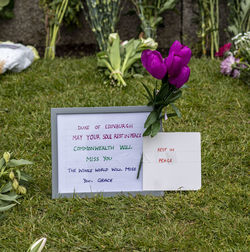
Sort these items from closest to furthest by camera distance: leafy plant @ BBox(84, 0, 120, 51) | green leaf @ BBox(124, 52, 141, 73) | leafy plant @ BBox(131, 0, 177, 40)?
1. green leaf @ BBox(124, 52, 141, 73)
2. leafy plant @ BBox(84, 0, 120, 51)
3. leafy plant @ BBox(131, 0, 177, 40)

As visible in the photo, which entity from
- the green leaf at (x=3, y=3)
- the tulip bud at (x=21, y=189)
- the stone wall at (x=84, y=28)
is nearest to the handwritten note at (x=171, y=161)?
the tulip bud at (x=21, y=189)

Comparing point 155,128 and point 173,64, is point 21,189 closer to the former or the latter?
point 155,128

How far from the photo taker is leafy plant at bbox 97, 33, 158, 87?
2.47 meters

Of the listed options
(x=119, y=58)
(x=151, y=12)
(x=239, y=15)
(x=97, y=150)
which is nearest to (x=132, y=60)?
(x=119, y=58)

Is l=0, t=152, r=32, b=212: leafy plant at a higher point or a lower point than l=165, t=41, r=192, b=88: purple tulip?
lower

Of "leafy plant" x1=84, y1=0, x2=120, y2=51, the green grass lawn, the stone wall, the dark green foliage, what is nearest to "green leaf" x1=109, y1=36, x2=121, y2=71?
the green grass lawn

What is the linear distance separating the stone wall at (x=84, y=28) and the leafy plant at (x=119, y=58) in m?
0.85

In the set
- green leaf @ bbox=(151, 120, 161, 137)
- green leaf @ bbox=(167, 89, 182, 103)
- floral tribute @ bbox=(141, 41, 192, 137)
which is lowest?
green leaf @ bbox=(151, 120, 161, 137)

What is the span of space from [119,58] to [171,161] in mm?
1208

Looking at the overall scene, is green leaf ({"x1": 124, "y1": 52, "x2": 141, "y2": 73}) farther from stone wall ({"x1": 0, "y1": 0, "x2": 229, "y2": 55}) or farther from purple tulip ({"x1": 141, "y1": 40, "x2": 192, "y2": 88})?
purple tulip ({"x1": 141, "y1": 40, "x2": 192, "y2": 88})

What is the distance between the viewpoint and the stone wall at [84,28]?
11.5ft

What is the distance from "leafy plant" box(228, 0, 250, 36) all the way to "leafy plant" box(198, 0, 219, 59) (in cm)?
12

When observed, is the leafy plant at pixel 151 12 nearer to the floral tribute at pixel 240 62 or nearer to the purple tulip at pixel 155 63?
the floral tribute at pixel 240 62

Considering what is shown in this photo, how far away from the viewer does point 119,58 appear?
99.9 inches
